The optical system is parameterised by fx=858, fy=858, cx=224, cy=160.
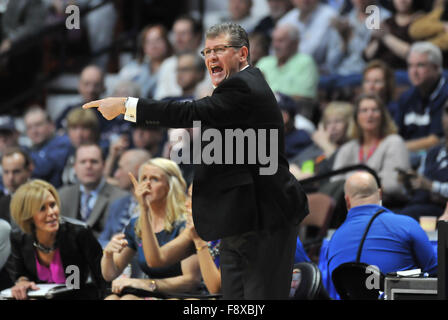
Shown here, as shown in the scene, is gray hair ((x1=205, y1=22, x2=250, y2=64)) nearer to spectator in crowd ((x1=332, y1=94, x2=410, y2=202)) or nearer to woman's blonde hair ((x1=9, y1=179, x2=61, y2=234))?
woman's blonde hair ((x1=9, y1=179, x2=61, y2=234))

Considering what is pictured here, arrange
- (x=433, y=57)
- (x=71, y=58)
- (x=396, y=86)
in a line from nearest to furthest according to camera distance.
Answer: (x=433, y=57)
(x=396, y=86)
(x=71, y=58)

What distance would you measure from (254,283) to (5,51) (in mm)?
6874

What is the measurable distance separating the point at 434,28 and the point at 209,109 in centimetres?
532

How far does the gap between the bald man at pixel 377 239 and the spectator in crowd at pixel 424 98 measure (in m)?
2.35

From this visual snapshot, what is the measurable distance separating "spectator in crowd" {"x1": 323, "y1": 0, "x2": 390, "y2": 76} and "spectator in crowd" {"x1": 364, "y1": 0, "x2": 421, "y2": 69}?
0.16 metres

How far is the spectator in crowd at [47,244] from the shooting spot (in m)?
5.34

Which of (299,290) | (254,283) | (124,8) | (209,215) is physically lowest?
(299,290)

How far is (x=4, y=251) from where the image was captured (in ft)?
18.2

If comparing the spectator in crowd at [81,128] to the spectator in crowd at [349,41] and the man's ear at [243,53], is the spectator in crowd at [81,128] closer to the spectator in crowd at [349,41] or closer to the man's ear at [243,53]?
the spectator in crowd at [349,41]

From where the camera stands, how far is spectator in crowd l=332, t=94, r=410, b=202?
6406 millimetres

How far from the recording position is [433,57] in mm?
7117

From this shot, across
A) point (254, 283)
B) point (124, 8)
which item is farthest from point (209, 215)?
point (124, 8)

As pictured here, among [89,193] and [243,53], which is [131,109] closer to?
[243,53]
